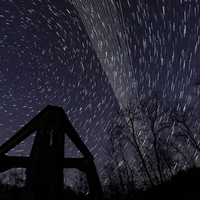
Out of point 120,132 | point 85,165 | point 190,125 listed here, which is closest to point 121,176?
point 120,132

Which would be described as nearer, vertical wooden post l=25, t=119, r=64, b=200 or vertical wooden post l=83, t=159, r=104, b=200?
vertical wooden post l=25, t=119, r=64, b=200

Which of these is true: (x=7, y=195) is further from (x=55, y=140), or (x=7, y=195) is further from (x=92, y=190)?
(x=92, y=190)

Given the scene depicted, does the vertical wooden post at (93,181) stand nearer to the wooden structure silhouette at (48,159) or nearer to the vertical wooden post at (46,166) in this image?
the wooden structure silhouette at (48,159)

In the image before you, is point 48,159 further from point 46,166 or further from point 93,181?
point 93,181

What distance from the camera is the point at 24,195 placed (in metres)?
1.11

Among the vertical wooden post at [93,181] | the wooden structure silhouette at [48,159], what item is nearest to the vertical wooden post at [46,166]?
the wooden structure silhouette at [48,159]

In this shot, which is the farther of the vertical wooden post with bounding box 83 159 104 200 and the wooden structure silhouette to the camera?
the vertical wooden post with bounding box 83 159 104 200

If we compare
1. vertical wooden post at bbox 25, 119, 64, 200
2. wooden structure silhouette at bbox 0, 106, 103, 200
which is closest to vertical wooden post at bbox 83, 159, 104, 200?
wooden structure silhouette at bbox 0, 106, 103, 200

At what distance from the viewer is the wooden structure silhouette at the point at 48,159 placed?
1.14 m

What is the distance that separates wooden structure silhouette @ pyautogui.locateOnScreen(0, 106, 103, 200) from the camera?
3.74ft

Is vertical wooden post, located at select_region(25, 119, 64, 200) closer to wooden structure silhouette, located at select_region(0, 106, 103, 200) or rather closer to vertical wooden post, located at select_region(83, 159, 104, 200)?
wooden structure silhouette, located at select_region(0, 106, 103, 200)

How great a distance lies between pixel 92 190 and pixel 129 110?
19507mm

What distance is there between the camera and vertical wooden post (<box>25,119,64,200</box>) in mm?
1111

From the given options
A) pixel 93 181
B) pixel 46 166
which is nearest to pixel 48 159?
pixel 46 166
